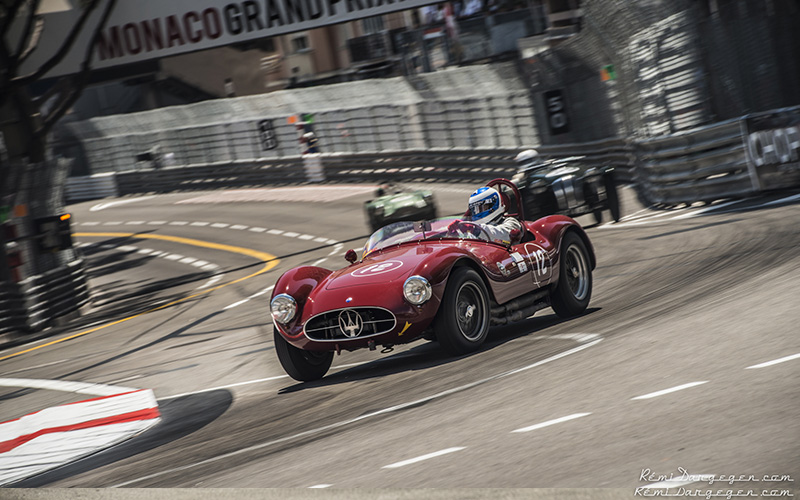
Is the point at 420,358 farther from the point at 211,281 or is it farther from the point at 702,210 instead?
the point at 211,281

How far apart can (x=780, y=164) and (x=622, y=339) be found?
905 centimetres

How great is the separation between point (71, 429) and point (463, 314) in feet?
11.0

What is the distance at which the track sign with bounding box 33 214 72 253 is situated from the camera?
19.3 m

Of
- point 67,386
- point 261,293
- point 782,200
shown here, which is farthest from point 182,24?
point 782,200

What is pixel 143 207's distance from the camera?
135ft

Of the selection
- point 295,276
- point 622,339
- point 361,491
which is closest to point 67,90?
point 295,276

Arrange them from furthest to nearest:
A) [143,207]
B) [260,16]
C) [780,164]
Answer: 1. [143,207]
2. [260,16]
3. [780,164]

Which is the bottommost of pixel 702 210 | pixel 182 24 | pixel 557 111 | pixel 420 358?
pixel 702 210

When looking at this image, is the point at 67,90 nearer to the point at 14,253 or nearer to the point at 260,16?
the point at 260,16

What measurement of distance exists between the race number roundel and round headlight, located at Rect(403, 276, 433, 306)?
425mm

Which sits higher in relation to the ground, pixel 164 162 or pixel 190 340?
pixel 164 162

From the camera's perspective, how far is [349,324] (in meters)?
8.28

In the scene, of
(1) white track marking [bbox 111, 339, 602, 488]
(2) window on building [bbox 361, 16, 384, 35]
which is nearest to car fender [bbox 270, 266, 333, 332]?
(1) white track marking [bbox 111, 339, 602, 488]

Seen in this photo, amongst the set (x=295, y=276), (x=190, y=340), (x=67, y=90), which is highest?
(x=67, y=90)
